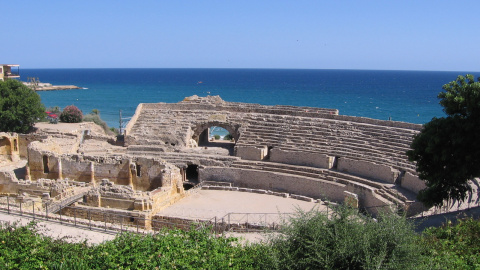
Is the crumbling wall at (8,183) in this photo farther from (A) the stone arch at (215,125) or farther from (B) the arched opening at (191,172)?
(A) the stone arch at (215,125)

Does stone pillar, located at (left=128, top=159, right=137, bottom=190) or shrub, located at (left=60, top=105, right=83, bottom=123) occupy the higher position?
shrub, located at (left=60, top=105, right=83, bottom=123)

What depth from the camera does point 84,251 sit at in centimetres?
1129

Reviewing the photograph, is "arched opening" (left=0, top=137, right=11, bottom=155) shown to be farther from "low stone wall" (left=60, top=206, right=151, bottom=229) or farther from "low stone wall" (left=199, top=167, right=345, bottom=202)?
"low stone wall" (left=199, top=167, right=345, bottom=202)

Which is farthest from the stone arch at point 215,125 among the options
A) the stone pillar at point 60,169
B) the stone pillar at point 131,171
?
the stone pillar at point 60,169

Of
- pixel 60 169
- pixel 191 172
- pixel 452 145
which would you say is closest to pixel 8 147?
pixel 60 169

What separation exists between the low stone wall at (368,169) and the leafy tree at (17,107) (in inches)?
951

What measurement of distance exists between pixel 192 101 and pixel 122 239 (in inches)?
901

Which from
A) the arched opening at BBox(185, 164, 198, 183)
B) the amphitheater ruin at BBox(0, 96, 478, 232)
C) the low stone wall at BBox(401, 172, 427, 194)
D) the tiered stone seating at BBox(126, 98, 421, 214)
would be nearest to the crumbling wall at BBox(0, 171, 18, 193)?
the amphitheater ruin at BBox(0, 96, 478, 232)

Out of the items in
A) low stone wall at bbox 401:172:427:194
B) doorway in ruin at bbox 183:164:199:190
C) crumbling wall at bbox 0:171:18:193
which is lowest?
doorway in ruin at bbox 183:164:199:190

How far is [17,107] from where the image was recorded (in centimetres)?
3291

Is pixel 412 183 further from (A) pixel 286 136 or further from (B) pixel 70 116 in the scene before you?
(B) pixel 70 116

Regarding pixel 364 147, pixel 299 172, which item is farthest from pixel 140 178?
pixel 364 147

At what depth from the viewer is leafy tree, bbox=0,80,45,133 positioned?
32406 mm

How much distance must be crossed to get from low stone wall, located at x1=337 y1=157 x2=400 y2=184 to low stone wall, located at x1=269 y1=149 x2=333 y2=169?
2.65ft
